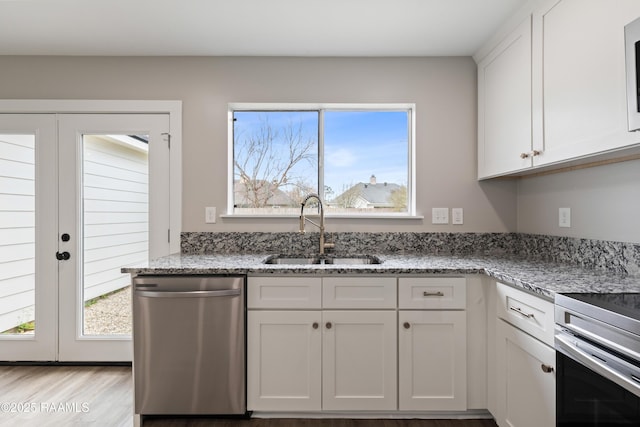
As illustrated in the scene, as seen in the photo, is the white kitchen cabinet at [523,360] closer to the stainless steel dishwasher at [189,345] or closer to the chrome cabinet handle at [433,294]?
the chrome cabinet handle at [433,294]

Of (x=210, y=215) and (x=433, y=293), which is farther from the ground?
(x=210, y=215)

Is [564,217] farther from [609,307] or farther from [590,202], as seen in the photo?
[609,307]

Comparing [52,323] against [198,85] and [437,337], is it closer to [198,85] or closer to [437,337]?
[198,85]

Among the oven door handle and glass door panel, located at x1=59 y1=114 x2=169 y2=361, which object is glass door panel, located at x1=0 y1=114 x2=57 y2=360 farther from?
the oven door handle

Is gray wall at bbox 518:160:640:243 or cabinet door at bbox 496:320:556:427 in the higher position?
gray wall at bbox 518:160:640:243

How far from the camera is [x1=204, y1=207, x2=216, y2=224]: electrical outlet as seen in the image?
2541 millimetres

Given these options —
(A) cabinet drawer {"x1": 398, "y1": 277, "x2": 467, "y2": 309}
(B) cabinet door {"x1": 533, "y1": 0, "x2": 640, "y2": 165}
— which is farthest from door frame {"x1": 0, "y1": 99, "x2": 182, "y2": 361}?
(B) cabinet door {"x1": 533, "y1": 0, "x2": 640, "y2": 165}

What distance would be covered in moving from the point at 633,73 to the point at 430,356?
4.83 ft

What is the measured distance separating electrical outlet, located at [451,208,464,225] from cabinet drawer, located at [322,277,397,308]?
34.7 inches

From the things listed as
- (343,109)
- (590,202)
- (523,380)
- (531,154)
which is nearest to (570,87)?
(531,154)

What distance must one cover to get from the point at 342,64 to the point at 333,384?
6.75ft

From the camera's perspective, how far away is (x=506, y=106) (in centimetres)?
211

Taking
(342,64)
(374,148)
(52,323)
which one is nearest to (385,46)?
(342,64)

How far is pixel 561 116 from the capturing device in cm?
163
